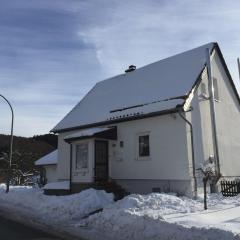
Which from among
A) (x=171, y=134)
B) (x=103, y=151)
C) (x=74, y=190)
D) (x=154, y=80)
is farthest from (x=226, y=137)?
(x=74, y=190)

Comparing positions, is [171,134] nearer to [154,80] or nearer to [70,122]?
[154,80]

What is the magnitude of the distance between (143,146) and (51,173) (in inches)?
680

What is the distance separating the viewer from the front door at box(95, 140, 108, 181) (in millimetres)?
20484

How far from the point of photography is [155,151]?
19234mm

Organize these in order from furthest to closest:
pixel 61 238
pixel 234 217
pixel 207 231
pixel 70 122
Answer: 1. pixel 70 122
2. pixel 234 217
3. pixel 61 238
4. pixel 207 231

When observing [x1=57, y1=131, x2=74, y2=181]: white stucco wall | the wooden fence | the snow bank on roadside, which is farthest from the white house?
the snow bank on roadside

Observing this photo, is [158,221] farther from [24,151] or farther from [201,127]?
[24,151]

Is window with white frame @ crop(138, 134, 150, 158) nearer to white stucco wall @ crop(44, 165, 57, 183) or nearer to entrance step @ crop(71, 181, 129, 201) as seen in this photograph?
entrance step @ crop(71, 181, 129, 201)

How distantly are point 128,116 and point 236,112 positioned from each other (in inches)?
273

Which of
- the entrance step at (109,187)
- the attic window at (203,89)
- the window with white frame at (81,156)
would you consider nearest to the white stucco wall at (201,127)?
the attic window at (203,89)

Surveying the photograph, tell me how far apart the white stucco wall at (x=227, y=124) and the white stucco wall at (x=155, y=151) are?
116 inches

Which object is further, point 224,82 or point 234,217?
point 224,82

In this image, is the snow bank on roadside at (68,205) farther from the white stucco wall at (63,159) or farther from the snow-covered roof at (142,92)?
the white stucco wall at (63,159)

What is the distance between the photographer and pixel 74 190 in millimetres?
A: 20781
